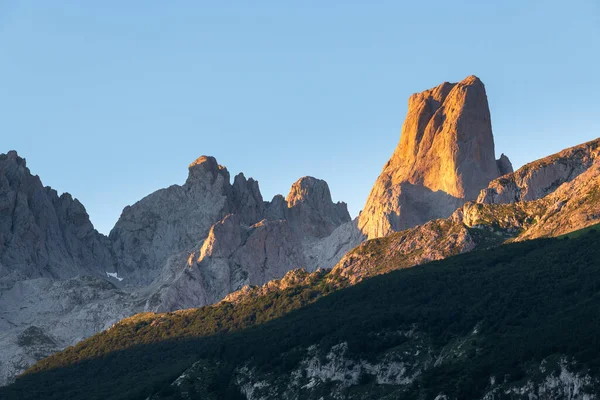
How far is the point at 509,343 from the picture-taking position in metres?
154

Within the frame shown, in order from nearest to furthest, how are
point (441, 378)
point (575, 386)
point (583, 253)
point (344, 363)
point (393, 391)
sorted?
point (575, 386)
point (441, 378)
point (393, 391)
point (344, 363)
point (583, 253)

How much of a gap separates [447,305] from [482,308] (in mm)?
9920

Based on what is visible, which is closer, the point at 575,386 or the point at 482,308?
the point at 575,386

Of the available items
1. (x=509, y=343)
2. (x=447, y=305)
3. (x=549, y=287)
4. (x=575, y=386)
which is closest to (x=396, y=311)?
(x=447, y=305)

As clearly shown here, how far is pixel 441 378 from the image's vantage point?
14988 centimetres

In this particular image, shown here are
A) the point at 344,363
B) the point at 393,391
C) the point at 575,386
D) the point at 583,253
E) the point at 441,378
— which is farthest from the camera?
the point at 583,253

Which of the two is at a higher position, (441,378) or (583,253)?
(583,253)

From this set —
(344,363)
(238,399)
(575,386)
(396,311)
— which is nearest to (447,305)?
(396,311)

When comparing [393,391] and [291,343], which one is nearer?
[393,391]

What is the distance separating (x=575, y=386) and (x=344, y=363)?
54011 mm

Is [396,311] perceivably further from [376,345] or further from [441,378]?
[441,378]

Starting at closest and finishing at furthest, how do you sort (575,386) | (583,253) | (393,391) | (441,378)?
(575,386) → (441,378) → (393,391) → (583,253)

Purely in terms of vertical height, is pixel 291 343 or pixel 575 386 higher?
pixel 291 343

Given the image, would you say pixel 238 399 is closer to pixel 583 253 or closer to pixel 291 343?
pixel 291 343
